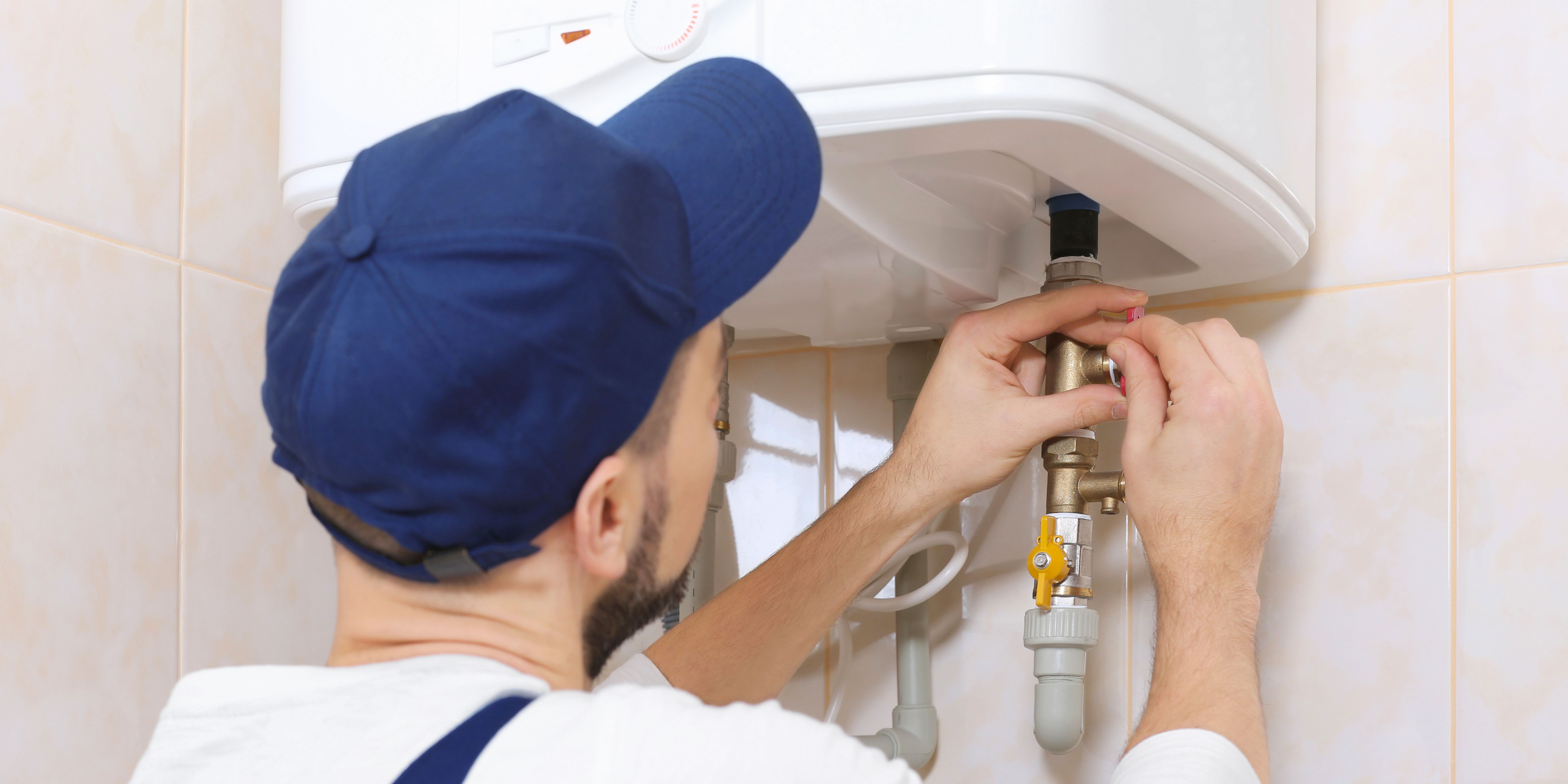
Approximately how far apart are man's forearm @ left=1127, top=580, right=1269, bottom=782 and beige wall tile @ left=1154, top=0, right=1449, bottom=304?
32cm

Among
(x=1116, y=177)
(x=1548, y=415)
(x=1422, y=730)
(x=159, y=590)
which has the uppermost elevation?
(x=1116, y=177)

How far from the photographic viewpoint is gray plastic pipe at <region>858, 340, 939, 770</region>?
101cm

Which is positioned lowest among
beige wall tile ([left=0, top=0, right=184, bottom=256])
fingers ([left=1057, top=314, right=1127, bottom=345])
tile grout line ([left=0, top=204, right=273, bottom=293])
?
fingers ([left=1057, top=314, right=1127, bottom=345])

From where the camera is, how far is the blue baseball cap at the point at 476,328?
0.52 meters

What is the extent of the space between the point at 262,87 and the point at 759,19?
2.00 ft

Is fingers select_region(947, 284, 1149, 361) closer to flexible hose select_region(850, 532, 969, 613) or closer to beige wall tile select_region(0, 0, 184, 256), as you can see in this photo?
flexible hose select_region(850, 532, 969, 613)

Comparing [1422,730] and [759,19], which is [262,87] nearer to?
[759,19]

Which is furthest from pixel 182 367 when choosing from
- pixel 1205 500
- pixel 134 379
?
pixel 1205 500

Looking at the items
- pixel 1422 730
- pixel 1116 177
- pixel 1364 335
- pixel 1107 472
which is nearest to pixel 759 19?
pixel 1116 177

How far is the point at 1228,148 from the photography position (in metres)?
0.72

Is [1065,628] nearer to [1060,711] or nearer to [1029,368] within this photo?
[1060,711]

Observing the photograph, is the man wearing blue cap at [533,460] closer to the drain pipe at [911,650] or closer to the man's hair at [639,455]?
the man's hair at [639,455]

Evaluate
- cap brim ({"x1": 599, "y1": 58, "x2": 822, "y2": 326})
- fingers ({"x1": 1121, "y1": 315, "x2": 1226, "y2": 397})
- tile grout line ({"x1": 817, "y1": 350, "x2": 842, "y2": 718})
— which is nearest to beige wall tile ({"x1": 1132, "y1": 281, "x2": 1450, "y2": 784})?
fingers ({"x1": 1121, "y1": 315, "x2": 1226, "y2": 397})

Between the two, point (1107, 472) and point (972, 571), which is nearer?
point (1107, 472)
